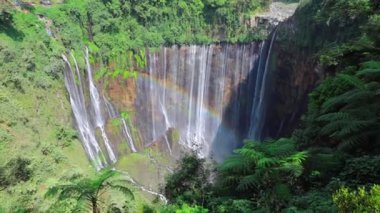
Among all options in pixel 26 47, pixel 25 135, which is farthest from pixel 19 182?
pixel 26 47

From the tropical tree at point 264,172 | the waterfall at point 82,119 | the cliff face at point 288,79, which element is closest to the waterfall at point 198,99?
the cliff face at point 288,79

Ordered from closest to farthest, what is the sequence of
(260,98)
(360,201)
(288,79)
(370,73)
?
(360,201) < (370,73) < (288,79) < (260,98)

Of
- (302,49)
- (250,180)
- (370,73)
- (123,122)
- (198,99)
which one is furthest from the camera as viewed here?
(198,99)

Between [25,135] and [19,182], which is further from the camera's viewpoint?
[25,135]

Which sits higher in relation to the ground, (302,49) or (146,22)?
(146,22)

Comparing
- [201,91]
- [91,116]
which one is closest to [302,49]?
[201,91]

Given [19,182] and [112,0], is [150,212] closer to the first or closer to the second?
[19,182]

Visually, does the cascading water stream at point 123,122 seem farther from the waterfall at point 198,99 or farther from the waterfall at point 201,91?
the waterfall at point 201,91

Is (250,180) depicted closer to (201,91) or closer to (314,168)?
(314,168)
